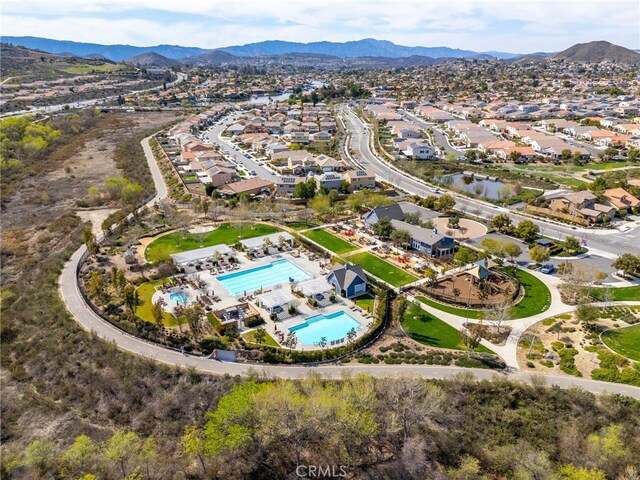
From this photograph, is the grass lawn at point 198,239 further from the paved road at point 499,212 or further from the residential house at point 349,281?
the paved road at point 499,212

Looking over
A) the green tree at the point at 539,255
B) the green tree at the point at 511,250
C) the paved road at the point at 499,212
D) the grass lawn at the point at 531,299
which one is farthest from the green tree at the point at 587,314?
the paved road at the point at 499,212

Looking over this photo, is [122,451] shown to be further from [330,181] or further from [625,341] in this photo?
[330,181]

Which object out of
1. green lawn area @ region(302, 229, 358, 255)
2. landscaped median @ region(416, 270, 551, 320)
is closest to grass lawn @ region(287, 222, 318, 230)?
green lawn area @ region(302, 229, 358, 255)

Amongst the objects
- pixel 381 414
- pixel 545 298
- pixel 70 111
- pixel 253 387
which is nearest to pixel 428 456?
pixel 381 414

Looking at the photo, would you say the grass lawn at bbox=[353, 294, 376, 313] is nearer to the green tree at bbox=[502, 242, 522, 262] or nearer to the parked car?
the green tree at bbox=[502, 242, 522, 262]

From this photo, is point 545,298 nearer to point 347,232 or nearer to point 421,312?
point 421,312

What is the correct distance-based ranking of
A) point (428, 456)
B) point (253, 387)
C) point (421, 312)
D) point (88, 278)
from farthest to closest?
point (88, 278), point (421, 312), point (253, 387), point (428, 456)
